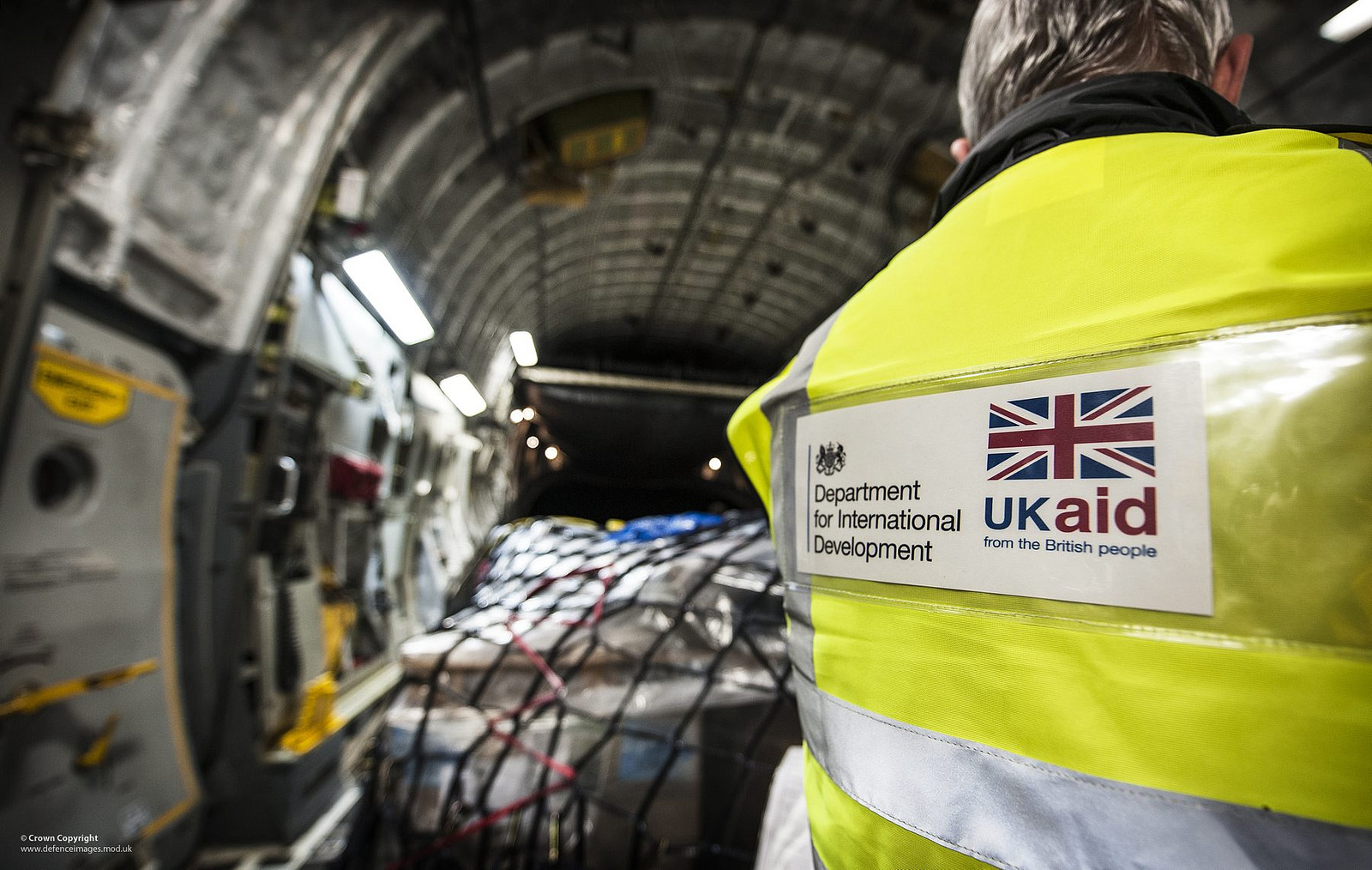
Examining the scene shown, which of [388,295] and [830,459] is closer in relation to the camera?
[830,459]

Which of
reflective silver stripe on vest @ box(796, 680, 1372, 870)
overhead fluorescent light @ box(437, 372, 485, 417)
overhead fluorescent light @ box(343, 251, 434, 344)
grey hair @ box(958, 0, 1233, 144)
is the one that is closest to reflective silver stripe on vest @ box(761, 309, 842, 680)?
reflective silver stripe on vest @ box(796, 680, 1372, 870)

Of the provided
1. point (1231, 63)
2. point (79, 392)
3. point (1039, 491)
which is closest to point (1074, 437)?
point (1039, 491)

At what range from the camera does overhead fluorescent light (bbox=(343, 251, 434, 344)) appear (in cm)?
421

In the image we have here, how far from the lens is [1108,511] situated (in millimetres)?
589

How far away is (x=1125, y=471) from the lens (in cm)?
59

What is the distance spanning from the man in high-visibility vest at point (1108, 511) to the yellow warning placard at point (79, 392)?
298 centimetres

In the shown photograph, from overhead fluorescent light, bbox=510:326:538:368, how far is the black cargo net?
682 cm

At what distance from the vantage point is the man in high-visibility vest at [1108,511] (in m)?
0.48

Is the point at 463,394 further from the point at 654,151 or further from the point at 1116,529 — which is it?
the point at 1116,529

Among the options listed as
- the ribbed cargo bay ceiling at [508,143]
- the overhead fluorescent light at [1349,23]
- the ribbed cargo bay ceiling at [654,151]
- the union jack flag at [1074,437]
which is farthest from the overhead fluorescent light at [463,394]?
the overhead fluorescent light at [1349,23]

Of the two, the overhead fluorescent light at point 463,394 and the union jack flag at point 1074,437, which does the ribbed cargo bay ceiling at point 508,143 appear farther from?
the union jack flag at point 1074,437

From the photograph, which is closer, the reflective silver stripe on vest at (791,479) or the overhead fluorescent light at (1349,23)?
the reflective silver stripe on vest at (791,479)

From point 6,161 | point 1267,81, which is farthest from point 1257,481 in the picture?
point 1267,81

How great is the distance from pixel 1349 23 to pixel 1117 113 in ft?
13.2
